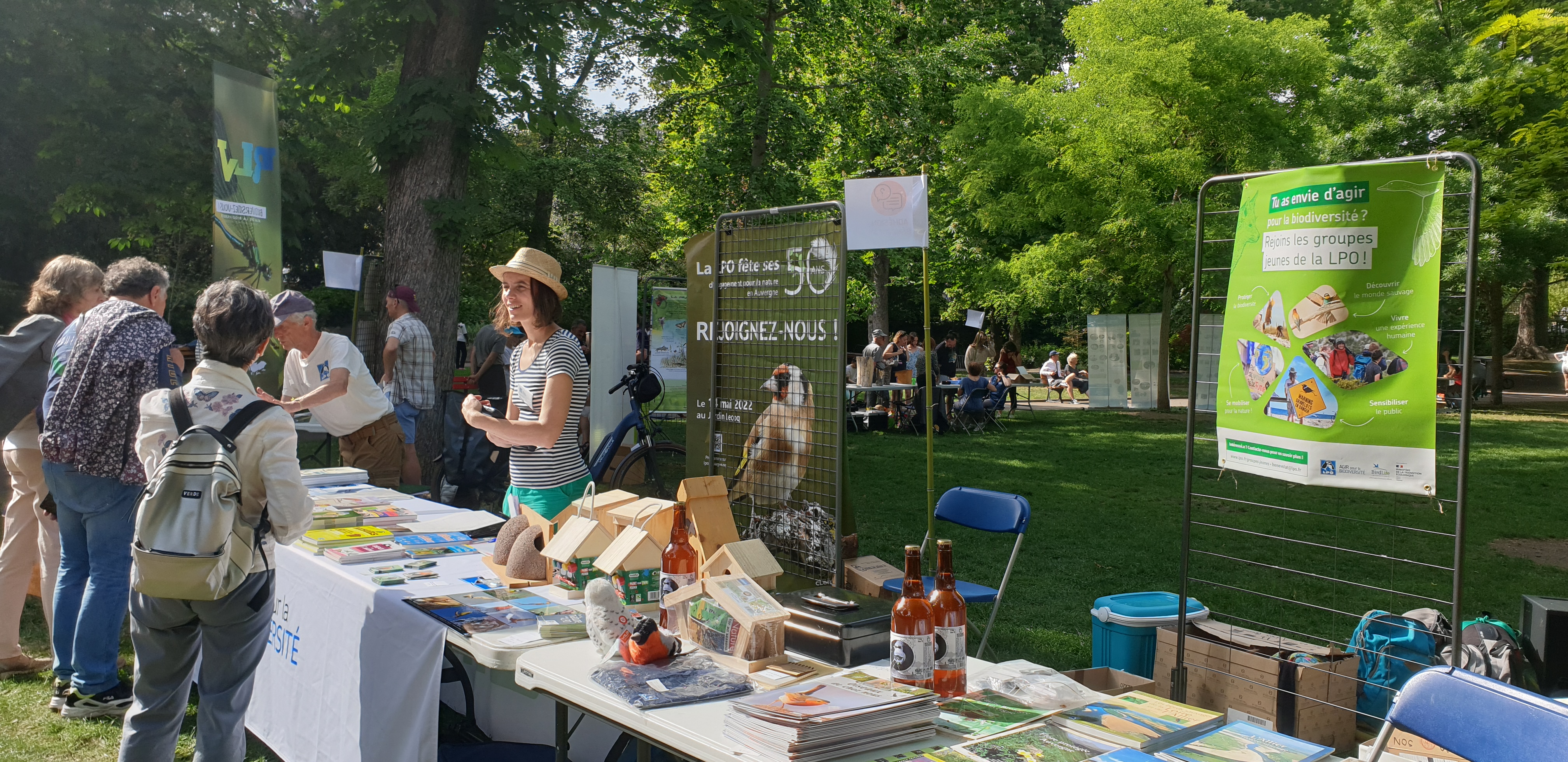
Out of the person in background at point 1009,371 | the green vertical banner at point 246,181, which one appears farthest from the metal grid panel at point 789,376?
the person in background at point 1009,371

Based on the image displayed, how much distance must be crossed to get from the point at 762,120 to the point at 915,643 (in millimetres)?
11004

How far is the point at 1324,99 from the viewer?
17469 mm

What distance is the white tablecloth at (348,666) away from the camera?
258 centimetres

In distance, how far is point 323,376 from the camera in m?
4.79

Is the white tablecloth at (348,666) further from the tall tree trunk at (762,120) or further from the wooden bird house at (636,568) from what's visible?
the tall tree trunk at (762,120)

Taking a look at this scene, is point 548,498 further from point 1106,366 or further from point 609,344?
point 1106,366

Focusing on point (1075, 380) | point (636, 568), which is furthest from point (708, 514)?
point (1075, 380)

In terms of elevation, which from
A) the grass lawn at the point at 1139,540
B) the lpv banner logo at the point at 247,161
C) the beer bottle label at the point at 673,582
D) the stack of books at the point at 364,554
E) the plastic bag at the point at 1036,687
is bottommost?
the grass lawn at the point at 1139,540

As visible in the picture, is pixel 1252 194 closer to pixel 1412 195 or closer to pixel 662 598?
pixel 1412 195

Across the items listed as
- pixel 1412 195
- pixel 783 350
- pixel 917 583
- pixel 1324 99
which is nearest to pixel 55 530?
pixel 783 350

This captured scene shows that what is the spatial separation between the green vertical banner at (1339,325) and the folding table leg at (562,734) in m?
2.10

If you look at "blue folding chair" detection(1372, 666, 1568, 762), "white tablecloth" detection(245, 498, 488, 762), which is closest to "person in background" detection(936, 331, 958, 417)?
"white tablecloth" detection(245, 498, 488, 762)

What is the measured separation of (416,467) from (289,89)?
4470mm

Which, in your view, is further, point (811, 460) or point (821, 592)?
point (811, 460)
